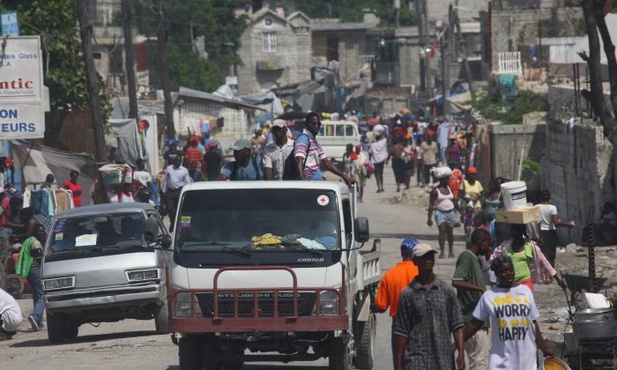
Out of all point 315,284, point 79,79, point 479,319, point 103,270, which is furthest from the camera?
point 79,79

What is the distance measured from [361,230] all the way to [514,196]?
10.6 feet

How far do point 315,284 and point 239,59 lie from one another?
9833 cm

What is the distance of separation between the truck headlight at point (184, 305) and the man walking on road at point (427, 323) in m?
2.94

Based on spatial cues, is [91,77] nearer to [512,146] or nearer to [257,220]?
[512,146]

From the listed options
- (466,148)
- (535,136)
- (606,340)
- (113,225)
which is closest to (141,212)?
(113,225)

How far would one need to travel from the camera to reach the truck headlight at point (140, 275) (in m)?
17.1

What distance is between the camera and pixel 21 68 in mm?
26609

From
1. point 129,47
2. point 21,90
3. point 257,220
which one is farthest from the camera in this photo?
point 129,47

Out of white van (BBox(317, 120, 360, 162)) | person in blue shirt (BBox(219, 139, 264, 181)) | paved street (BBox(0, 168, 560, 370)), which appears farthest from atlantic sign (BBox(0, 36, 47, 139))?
white van (BBox(317, 120, 360, 162))

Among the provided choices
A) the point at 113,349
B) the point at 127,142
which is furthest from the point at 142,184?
the point at 113,349

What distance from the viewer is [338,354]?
42.0 ft

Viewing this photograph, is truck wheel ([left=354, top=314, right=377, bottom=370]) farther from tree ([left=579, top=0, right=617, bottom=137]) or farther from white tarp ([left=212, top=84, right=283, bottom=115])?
white tarp ([left=212, top=84, right=283, bottom=115])

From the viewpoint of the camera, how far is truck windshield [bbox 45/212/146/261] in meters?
17.4

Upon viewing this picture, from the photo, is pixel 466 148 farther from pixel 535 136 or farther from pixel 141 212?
pixel 141 212
